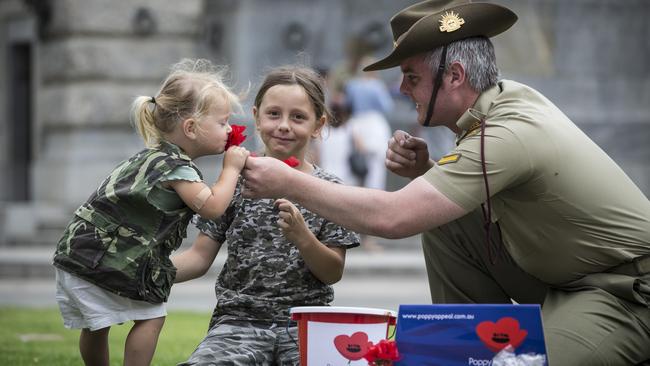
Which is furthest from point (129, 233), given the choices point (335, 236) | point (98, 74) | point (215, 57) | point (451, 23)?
point (215, 57)

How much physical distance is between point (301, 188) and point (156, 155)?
692mm

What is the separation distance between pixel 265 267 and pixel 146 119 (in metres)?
0.73

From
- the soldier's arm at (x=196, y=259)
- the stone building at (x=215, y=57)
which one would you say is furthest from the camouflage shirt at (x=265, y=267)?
the stone building at (x=215, y=57)

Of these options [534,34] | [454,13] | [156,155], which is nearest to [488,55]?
[454,13]

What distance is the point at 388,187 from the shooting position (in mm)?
14773

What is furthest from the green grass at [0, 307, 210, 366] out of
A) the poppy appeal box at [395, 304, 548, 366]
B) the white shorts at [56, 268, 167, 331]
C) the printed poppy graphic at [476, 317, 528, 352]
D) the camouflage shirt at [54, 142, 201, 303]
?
the printed poppy graphic at [476, 317, 528, 352]

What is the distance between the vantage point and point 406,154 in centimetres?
493

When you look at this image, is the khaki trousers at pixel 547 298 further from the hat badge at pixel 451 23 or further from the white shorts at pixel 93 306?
the white shorts at pixel 93 306

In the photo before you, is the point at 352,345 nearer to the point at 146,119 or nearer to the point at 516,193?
the point at 516,193

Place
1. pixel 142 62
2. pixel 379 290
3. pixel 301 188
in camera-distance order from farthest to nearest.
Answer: pixel 142 62 → pixel 379 290 → pixel 301 188

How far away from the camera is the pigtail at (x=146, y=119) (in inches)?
182

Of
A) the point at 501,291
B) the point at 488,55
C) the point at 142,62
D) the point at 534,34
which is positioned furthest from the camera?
the point at 534,34

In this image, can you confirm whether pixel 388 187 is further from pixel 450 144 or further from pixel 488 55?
pixel 488 55

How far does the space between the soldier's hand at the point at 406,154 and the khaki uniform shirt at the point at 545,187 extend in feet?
1.66
